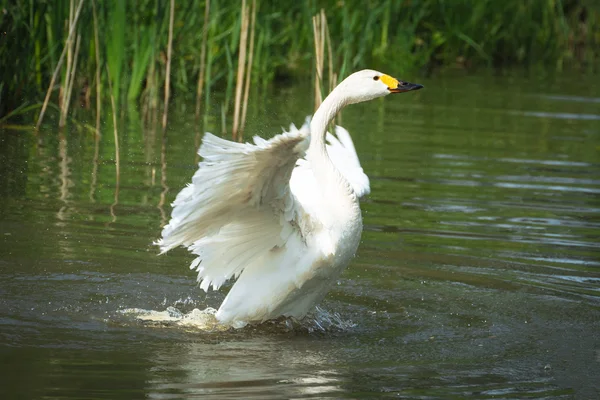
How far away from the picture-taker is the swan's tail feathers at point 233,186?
4828 millimetres

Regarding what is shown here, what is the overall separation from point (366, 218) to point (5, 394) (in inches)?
164

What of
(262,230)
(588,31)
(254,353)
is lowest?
(254,353)

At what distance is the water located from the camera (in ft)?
15.3

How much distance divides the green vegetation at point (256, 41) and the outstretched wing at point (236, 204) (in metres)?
3.21

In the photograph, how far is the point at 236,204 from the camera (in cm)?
530

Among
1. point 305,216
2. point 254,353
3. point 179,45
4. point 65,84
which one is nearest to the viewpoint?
point 254,353

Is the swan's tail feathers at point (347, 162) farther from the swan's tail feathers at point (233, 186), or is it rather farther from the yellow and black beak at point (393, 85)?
the swan's tail feathers at point (233, 186)

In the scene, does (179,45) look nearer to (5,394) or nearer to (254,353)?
(254,353)

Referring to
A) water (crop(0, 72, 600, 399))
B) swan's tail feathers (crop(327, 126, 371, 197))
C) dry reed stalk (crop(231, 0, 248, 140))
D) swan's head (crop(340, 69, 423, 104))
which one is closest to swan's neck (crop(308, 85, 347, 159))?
swan's head (crop(340, 69, 423, 104))

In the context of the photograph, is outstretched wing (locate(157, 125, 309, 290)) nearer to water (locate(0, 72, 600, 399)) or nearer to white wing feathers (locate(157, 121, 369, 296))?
white wing feathers (locate(157, 121, 369, 296))

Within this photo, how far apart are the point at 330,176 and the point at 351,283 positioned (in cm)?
123

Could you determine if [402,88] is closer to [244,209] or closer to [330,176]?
[330,176]

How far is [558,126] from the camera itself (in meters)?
12.7

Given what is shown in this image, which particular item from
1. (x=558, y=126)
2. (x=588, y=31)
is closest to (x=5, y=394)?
(x=558, y=126)
